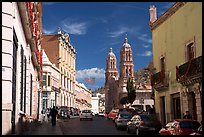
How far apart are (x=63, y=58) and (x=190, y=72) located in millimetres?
60666

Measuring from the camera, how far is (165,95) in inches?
1111

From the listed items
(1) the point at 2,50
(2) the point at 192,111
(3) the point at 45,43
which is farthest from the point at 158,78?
(3) the point at 45,43

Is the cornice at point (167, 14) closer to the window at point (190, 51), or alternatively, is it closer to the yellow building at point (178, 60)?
the yellow building at point (178, 60)

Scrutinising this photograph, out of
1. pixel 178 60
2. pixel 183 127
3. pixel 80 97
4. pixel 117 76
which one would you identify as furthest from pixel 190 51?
pixel 117 76

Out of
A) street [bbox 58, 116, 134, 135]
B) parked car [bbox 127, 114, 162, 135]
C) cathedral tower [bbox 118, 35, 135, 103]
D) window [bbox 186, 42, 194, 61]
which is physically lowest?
street [bbox 58, 116, 134, 135]

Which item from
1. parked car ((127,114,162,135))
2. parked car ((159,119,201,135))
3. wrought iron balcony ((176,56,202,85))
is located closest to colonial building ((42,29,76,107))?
wrought iron balcony ((176,56,202,85))

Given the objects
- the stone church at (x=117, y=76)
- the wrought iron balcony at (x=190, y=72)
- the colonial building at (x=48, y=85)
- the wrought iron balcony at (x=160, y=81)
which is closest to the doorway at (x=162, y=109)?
the wrought iron balcony at (x=160, y=81)

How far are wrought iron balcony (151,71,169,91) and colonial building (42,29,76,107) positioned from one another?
4653 centimetres

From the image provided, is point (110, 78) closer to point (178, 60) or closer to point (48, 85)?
point (48, 85)

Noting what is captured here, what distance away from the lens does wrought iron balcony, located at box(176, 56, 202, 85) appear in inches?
818

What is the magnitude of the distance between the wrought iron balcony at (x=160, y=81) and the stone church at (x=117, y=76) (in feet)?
245

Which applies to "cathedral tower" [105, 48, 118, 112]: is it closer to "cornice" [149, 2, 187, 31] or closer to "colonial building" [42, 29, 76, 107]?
"colonial building" [42, 29, 76, 107]

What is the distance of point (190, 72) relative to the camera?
2194cm

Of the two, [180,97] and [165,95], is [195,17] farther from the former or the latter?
[165,95]
